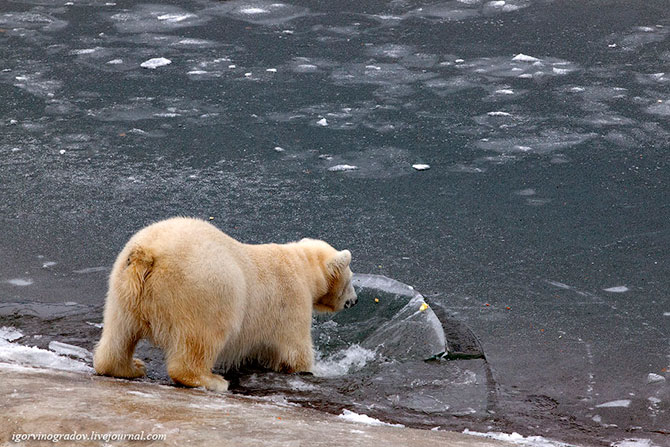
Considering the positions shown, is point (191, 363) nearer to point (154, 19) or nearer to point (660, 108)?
point (660, 108)

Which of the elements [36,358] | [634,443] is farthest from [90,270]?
[634,443]

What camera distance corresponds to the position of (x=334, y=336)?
5.33 meters

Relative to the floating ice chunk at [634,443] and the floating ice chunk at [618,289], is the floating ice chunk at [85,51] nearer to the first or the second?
the floating ice chunk at [618,289]

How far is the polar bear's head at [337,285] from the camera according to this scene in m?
5.01

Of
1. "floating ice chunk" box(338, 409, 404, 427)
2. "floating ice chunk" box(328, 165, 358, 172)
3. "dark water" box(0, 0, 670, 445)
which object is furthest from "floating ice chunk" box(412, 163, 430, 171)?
"floating ice chunk" box(338, 409, 404, 427)

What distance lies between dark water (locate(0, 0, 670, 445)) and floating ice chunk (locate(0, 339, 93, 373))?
0.51 m

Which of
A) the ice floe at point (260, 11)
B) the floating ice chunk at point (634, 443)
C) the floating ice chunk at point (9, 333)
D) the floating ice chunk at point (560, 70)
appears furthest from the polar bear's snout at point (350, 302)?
the ice floe at point (260, 11)

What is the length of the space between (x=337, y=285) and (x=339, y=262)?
0.56 ft

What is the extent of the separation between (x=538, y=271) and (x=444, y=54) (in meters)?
5.08

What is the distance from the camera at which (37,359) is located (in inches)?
173

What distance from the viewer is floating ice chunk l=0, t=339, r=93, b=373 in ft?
14.1

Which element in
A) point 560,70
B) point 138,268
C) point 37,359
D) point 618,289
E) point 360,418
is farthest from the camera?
point 560,70

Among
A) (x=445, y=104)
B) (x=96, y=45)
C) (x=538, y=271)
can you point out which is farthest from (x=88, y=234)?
(x=96, y=45)

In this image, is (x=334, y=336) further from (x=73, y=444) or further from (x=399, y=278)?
(x=73, y=444)
